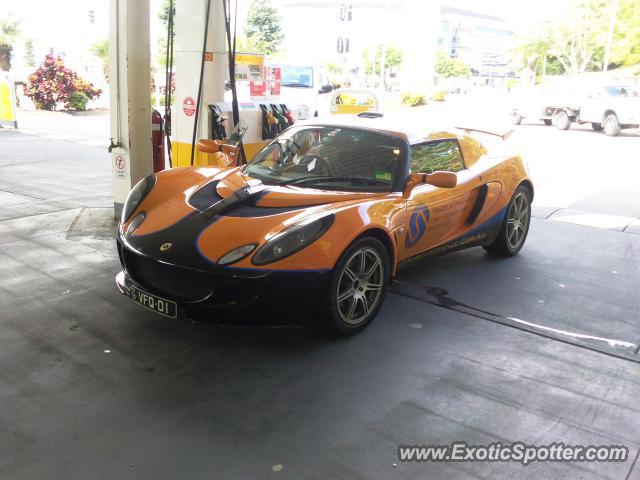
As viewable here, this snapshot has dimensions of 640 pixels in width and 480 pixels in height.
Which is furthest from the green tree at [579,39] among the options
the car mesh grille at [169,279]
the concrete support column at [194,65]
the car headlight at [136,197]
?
the car mesh grille at [169,279]

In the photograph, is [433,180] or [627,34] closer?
[433,180]

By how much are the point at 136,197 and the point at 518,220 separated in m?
3.69

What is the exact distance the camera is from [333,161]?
4.68 m

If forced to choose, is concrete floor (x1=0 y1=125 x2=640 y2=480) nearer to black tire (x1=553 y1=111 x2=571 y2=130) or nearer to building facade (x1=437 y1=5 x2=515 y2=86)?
black tire (x1=553 y1=111 x2=571 y2=130)

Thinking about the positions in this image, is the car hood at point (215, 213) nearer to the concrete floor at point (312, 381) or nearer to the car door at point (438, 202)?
the car door at point (438, 202)

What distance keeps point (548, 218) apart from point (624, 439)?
534 centimetres

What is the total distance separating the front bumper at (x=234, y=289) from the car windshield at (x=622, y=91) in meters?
20.2

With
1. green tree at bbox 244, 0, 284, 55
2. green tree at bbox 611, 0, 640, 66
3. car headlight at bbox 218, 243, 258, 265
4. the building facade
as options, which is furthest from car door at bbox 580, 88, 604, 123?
the building facade

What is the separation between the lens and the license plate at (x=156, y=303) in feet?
12.0

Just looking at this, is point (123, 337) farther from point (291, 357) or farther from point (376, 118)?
point (376, 118)

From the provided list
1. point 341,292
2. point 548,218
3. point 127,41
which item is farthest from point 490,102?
point 341,292

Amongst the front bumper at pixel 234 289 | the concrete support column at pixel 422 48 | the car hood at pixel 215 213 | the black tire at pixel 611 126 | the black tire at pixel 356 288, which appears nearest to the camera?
the front bumper at pixel 234 289

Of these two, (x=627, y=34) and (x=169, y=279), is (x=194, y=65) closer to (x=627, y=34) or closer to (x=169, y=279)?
(x=169, y=279)

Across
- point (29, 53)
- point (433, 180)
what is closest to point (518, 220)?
point (433, 180)
